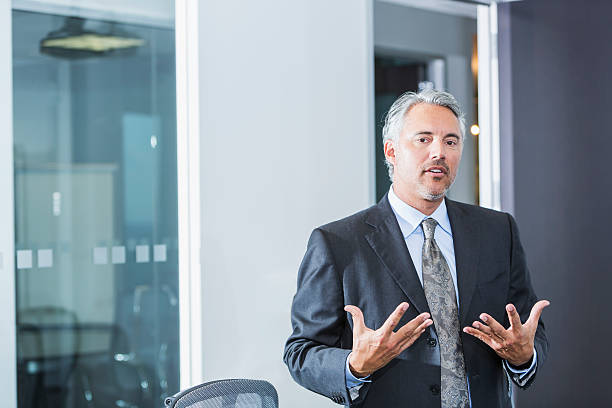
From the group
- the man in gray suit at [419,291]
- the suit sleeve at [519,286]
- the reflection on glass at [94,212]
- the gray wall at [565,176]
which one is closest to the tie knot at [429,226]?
the man in gray suit at [419,291]

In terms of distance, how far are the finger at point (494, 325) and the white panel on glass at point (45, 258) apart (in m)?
1.78

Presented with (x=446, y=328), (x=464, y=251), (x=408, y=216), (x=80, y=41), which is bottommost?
(x=446, y=328)

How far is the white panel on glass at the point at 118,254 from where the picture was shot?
318cm

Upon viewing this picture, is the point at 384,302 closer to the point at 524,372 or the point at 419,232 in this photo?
the point at 419,232

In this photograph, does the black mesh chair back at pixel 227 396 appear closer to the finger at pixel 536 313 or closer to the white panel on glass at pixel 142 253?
the finger at pixel 536 313

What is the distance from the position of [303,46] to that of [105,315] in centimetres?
150

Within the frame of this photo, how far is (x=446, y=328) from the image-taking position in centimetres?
224

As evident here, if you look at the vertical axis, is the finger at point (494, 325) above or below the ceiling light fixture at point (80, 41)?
below

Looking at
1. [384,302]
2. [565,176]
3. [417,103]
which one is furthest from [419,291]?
[565,176]

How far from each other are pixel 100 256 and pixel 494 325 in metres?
1.75

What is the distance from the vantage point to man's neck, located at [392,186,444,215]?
7.70 feet

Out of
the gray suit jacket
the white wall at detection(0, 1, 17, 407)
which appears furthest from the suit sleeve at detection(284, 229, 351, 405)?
the white wall at detection(0, 1, 17, 407)

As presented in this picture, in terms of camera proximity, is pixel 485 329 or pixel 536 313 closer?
pixel 485 329

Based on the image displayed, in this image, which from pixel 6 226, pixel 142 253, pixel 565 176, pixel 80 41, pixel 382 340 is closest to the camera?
pixel 382 340
